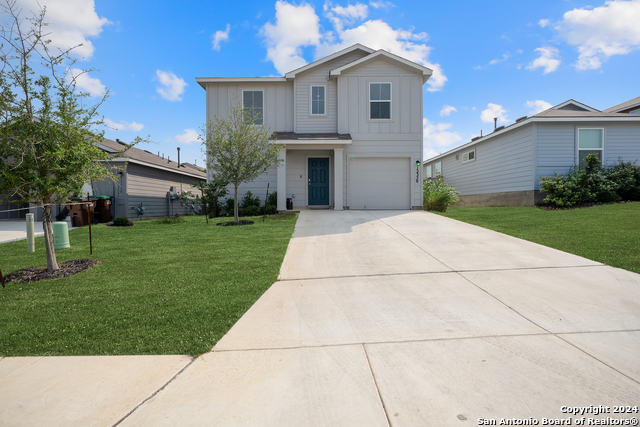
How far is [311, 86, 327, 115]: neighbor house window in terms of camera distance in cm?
1326

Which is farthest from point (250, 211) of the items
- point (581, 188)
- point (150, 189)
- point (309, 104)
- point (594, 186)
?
point (594, 186)

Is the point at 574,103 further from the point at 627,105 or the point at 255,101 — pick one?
the point at 255,101

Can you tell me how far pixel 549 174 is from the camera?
44.3 feet

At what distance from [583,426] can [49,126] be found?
635cm

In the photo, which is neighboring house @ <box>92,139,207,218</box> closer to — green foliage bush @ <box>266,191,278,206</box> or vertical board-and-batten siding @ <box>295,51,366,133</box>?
green foliage bush @ <box>266,191,278,206</box>

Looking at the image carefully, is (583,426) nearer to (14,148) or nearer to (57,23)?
(14,148)

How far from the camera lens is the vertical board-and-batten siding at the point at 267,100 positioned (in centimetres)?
1349

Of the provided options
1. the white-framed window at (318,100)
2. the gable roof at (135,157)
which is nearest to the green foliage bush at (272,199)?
the white-framed window at (318,100)

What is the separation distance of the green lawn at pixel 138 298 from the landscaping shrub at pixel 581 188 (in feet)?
38.6

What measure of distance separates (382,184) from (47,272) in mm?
10700

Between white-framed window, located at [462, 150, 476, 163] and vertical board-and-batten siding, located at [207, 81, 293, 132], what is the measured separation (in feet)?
37.8

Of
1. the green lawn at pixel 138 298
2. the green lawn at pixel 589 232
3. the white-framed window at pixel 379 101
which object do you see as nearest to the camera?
the green lawn at pixel 138 298

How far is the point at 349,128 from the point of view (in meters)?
12.8

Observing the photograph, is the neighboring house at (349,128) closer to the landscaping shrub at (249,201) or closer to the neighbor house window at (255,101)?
the neighbor house window at (255,101)
